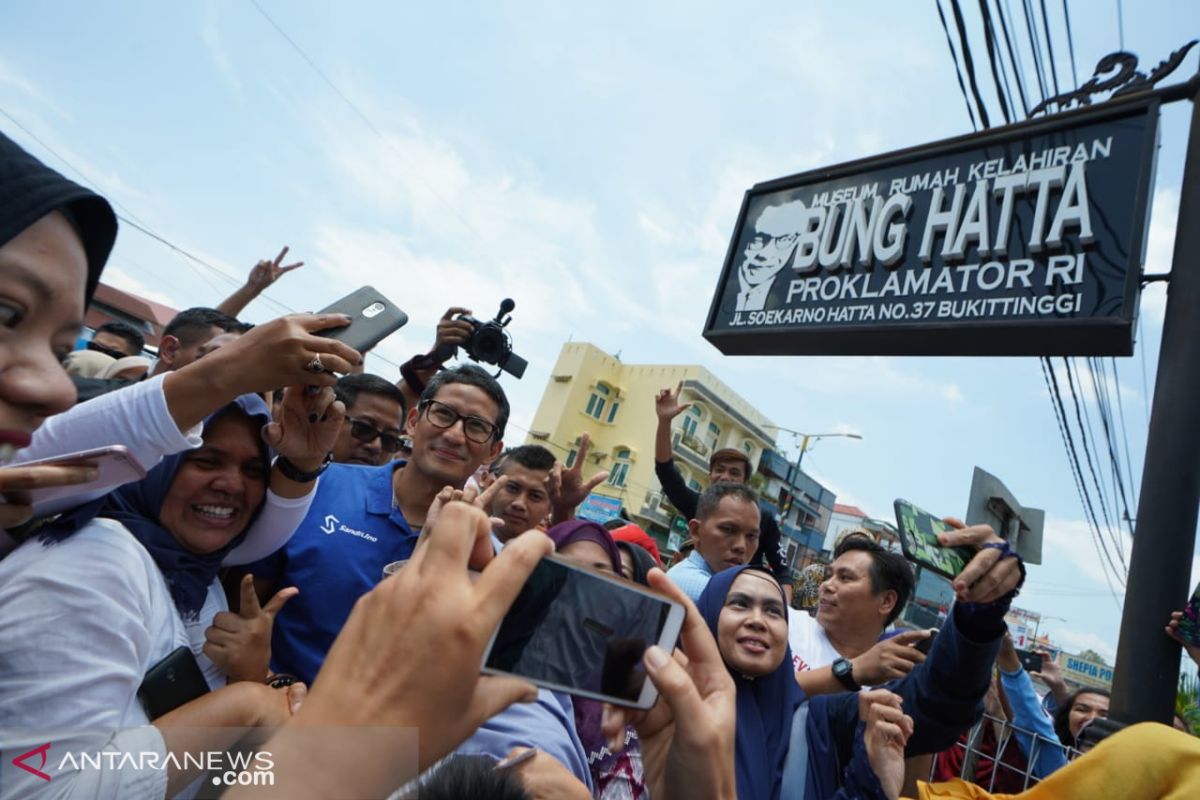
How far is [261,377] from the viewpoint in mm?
1434

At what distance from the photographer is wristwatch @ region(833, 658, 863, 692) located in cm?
248

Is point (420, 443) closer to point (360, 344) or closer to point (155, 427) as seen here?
point (360, 344)

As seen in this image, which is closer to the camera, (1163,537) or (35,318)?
(35,318)

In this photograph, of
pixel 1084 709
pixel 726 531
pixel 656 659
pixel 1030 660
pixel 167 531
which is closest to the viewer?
pixel 656 659

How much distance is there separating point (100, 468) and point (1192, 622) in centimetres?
329

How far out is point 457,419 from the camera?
2582 mm

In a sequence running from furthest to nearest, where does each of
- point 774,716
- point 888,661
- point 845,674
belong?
point 845,674 < point 888,661 < point 774,716

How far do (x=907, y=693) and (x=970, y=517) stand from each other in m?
0.70

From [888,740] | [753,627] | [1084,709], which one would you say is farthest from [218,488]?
[1084,709]

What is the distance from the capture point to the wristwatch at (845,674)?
2480mm

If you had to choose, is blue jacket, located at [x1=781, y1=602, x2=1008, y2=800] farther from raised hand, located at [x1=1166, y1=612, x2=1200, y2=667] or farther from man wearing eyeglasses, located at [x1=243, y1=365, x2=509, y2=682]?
man wearing eyeglasses, located at [x1=243, y1=365, x2=509, y2=682]

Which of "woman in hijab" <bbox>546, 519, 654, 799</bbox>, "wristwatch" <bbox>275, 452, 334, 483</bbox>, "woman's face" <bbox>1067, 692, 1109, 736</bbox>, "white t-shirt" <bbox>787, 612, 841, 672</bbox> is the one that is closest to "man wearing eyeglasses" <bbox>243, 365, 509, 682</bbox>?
"wristwatch" <bbox>275, 452, 334, 483</bbox>

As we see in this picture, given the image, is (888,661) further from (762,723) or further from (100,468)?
(100,468)

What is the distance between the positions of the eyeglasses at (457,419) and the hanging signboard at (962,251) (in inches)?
82.5
